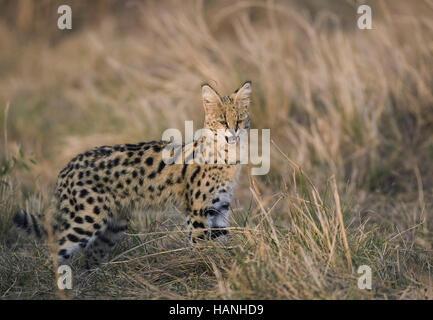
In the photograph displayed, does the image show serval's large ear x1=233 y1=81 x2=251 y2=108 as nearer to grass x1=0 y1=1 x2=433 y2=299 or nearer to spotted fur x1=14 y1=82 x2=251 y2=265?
spotted fur x1=14 y1=82 x2=251 y2=265

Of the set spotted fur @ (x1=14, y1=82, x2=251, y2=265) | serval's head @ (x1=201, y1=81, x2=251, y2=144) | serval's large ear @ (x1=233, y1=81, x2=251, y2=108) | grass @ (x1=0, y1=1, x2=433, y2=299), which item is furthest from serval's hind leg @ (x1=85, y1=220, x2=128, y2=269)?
serval's large ear @ (x1=233, y1=81, x2=251, y2=108)

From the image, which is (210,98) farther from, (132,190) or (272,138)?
(272,138)

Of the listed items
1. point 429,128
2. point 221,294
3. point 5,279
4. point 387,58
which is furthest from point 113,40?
point 221,294

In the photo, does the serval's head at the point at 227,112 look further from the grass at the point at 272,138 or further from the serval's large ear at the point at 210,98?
the grass at the point at 272,138

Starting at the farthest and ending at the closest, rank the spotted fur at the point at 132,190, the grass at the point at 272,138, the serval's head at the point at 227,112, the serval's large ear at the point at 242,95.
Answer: the serval's large ear at the point at 242,95, the serval's head at the point at 227,112, the spotted fur at the point at 132,190, the grass at the point at 272,138

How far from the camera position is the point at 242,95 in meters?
5.12

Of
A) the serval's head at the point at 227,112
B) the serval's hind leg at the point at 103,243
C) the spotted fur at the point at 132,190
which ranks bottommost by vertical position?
the serval's hind leg at the point at 103,243

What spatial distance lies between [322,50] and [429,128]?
223cm

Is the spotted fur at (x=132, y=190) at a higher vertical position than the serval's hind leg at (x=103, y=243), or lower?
higher

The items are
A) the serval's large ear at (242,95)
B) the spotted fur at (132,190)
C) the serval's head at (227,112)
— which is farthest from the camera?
the serval's large ear at (242,95)

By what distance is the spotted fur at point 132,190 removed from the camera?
15.5 feet

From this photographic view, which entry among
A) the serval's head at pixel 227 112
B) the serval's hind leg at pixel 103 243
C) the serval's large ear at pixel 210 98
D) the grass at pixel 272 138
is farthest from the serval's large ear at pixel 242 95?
the serval's hind leg at pixel 103 243

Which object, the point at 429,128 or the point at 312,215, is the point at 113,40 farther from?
the point at 312,215

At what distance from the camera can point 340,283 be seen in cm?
401
